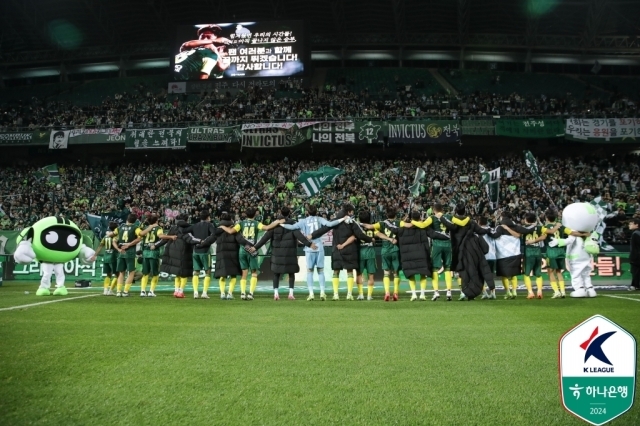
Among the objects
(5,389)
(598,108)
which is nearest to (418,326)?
(5,389)

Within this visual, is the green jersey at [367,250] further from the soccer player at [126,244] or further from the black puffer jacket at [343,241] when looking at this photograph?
the soccer player at [126,244]

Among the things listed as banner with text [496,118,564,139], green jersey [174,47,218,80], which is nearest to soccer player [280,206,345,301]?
banner with text [496,118,564,139]

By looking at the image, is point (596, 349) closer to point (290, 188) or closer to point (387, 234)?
point (387, 234)

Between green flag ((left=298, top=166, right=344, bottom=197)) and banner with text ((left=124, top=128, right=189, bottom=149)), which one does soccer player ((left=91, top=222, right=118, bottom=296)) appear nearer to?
green flag ((left=298, top=166, right=344, bottom=197))

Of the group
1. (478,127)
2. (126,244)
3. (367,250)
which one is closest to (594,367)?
(367,250)

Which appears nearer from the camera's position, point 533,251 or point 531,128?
point 533,251

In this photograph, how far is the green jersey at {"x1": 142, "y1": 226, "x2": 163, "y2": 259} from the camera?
1388 centimetres

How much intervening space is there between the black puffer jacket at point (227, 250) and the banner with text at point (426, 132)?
19796mm

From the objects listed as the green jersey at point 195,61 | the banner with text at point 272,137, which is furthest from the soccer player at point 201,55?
the banner with text at point 272,137

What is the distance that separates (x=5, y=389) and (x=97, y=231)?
2229 centimetres

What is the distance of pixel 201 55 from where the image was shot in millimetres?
34500

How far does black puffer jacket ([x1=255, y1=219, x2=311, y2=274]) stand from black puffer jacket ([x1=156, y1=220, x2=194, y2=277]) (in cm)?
184

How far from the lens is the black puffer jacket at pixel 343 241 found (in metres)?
12.7

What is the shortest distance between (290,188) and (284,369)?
25473mm
